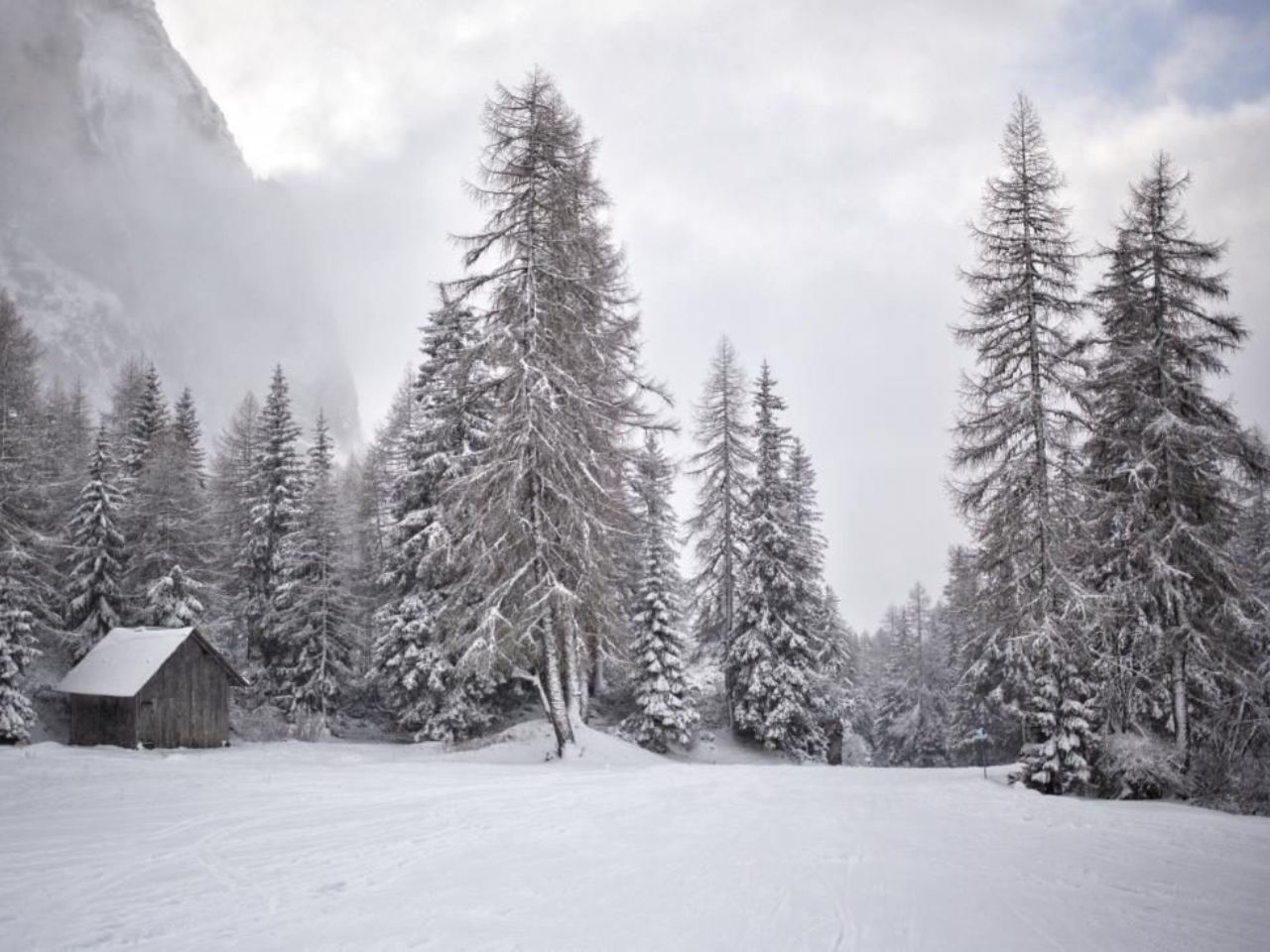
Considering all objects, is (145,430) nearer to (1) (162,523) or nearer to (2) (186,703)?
(1) (162,523)

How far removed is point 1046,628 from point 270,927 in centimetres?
1571

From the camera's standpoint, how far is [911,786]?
15945mm

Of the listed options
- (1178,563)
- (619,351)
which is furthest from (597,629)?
(1178,563)

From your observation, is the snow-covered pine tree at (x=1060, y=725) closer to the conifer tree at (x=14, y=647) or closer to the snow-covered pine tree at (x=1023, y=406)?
the snow-covered pine tree at (x=1023, y=406)

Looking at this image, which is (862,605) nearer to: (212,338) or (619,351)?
(619,351)

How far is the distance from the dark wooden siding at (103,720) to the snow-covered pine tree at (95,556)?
436 centimetres

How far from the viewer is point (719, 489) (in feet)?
101

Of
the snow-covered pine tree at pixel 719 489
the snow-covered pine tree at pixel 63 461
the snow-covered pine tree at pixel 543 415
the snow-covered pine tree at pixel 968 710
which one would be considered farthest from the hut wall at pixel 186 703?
the snow-covered pine tree at pixel 968 710

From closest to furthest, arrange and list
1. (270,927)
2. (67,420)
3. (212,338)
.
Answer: (270,927), (67,420), (212,338)

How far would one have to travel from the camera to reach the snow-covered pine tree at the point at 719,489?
3053cm

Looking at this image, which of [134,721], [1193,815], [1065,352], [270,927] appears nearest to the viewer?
[270,927]

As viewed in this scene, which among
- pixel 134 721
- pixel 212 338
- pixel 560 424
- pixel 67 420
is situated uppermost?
pixel 212 338

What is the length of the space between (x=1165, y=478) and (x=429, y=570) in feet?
74.0

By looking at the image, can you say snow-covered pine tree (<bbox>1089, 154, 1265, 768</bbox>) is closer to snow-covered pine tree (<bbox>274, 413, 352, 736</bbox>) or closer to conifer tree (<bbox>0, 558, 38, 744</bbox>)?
snow-covered pine tree (<bbox>274, 413, 352, 736</bbox>)
